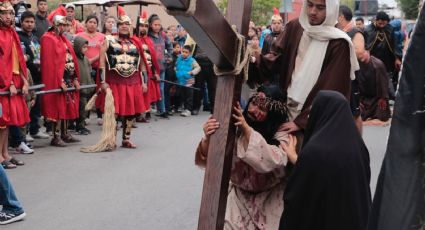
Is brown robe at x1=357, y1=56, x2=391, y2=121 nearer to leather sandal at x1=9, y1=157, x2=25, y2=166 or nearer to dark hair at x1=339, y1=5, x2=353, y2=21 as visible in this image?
dark hair at x1=339, y1=5, x2=353, y2=21

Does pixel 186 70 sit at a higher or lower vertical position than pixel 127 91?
lower

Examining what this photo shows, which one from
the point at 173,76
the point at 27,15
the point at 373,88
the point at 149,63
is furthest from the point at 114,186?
the point at 173,76

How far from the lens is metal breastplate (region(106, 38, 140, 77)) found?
9.69 m

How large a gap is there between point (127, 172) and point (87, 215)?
194 cm

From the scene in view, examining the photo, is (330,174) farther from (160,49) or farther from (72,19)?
(160,49)

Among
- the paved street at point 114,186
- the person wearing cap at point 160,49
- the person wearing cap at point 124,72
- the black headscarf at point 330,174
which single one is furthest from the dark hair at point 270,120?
the person wearing cap at point 160,49

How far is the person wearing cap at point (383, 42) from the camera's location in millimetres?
12023

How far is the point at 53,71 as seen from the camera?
991 cm

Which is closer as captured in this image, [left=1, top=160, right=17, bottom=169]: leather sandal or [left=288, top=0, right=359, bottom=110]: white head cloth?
[left=288, top=0, right=359, bottom=110]: white head cloth

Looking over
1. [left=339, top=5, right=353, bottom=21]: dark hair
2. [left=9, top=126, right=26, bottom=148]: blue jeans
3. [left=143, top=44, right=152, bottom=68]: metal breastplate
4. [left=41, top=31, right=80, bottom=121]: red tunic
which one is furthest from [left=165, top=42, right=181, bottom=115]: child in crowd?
[left=339, top=5, right=353, bottom=21]: dark hair

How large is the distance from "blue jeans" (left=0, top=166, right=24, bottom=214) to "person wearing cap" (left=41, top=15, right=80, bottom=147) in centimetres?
387

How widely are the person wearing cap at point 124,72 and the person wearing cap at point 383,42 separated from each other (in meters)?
4.19

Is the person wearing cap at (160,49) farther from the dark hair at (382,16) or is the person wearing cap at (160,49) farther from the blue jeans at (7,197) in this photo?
the blue jeans at (7,197)

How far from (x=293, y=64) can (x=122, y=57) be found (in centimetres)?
583
